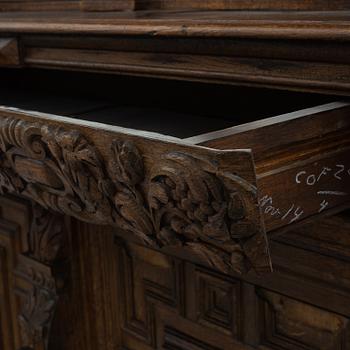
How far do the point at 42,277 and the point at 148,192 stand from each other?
0.69 m

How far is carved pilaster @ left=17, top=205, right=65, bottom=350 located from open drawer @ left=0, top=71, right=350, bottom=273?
0.33 m

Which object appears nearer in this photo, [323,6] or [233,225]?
[233,225]

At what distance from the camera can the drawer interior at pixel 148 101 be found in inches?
36.6

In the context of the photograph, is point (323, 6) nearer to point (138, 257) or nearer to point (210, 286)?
point (210, 286)

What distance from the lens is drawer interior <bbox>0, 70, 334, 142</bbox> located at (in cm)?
93

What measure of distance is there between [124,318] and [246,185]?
805mm

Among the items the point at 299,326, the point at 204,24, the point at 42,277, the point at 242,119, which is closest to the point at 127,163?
the point at 204,24

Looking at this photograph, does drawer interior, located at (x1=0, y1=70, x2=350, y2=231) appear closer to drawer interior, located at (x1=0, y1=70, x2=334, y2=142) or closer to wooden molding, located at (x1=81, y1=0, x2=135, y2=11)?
drawer interior, located at (x1=0, y1=70, x2=334, y2=142)

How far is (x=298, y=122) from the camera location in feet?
2.18

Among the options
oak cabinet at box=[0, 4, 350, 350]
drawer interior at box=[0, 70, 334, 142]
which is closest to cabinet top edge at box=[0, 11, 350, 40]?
oak cabinet at box=[0, 4, 350, 350]

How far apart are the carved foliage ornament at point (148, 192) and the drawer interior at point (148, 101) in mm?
149

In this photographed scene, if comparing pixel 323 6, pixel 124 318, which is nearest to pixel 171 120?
pixel 323 6

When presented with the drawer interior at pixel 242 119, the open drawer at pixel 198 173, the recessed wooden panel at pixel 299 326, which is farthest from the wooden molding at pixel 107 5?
the recessed wooden panel at pixel 299 326

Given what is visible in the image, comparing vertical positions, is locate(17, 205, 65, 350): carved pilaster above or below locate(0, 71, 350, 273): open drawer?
below
